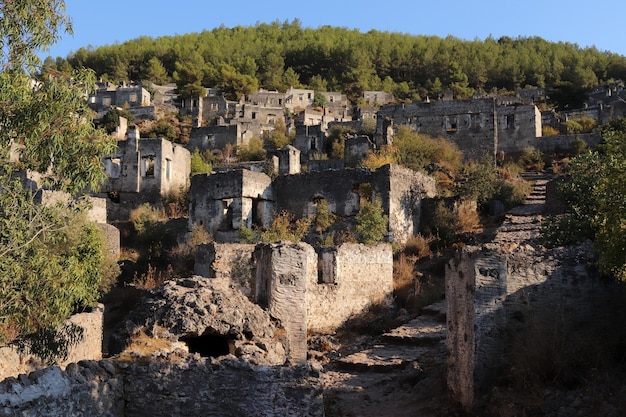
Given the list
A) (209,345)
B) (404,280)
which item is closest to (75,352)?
(209,345)

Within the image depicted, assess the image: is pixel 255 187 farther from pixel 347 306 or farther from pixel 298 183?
pixel 347 306

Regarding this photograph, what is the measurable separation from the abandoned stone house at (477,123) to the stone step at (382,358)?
21.0m

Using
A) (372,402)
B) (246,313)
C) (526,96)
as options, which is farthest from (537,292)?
(526,96)

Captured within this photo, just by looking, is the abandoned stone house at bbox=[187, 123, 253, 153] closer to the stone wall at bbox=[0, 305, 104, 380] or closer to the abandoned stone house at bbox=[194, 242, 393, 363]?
the abandoned stone house at bbox=[194, 242, 393, 363]

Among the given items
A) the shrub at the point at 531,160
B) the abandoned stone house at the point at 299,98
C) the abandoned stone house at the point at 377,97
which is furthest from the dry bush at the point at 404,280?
the abandoned stone house at the point at 377,97

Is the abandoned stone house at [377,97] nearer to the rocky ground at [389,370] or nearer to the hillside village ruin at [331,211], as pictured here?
the hillside village ruin at [331,211]

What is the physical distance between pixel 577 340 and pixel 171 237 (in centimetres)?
1912

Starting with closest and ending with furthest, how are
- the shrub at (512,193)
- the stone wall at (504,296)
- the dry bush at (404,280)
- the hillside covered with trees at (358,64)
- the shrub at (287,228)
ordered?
1. the stone wall at (504,296)
2. the dry bush at (404,280)
3. the shrub at (287,228)
4. the shrub at (512,193)
5. the hillside covered with trees at (358,64)

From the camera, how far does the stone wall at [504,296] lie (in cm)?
1086

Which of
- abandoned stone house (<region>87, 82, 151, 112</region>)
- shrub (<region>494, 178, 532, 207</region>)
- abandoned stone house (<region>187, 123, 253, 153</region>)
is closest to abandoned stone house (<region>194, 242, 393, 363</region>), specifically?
shrub (<region>494, 178, 532, 207</region>)

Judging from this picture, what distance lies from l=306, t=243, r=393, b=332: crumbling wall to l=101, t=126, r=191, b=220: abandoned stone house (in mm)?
18065

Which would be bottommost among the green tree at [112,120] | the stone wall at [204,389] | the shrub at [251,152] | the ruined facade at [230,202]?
the stone wall at [204,389]

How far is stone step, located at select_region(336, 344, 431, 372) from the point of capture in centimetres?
1488

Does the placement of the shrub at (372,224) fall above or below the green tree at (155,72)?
below
